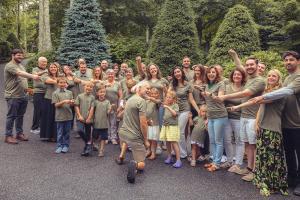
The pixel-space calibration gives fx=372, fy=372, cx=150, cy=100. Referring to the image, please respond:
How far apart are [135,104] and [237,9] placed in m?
7.98

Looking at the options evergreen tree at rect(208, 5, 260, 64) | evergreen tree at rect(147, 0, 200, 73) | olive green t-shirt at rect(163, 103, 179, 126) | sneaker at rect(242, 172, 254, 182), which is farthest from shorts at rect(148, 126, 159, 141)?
evergreen tree at rect(147, 0, 200, 73)

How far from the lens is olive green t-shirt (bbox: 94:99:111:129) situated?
27.5ft

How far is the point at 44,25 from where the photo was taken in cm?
2009

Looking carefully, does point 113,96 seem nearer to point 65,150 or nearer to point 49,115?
point 49,115

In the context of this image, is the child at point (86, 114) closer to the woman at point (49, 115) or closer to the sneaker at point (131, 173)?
the woman at point (49, 115)

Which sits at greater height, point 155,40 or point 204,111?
point 155,40

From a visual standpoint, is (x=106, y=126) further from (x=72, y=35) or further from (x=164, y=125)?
(x=72, y=35)

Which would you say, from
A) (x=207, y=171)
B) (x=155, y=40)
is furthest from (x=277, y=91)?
(x=155, y=40)

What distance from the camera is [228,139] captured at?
7.40 m

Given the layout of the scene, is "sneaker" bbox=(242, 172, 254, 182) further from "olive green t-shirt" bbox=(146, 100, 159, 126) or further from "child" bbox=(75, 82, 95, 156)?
"child" bbox=(75, 82, 95, 156)

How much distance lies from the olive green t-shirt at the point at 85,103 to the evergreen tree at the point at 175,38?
22.2 ft

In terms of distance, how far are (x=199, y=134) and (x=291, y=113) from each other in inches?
83.8

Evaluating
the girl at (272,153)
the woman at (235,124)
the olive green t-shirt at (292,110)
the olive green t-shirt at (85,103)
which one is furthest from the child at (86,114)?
the olive green t-shirt at (292,110)

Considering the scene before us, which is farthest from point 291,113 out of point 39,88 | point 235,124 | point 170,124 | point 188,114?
point 39,88
